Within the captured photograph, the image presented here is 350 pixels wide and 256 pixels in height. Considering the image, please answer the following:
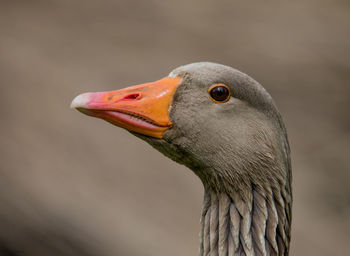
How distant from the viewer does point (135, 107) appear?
2820mm

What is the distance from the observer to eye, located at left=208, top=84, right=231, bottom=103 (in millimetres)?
2922

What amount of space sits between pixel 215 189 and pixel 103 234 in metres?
4.04

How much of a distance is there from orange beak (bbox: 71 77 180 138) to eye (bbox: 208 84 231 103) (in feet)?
0.73

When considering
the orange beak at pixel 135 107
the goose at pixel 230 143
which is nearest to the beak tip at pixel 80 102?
the orange beak at pixel 135 107

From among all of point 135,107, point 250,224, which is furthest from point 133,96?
point 250,224

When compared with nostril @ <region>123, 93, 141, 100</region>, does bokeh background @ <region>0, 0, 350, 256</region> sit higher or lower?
higher

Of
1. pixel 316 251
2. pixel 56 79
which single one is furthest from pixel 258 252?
pixel 56 79

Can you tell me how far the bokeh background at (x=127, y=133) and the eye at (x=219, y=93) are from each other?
3.53 meters

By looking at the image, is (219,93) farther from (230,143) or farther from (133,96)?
(133,96)

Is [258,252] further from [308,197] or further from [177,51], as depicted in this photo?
[177,51]

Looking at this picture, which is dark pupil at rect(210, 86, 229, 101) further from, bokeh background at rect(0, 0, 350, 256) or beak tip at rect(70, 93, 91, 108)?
bokeh background at rect(0, 0, 350, 256)

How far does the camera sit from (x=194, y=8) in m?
9.33

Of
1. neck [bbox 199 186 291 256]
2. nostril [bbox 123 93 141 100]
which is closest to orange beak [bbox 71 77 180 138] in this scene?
nostril [bbox 123 93 141 100]

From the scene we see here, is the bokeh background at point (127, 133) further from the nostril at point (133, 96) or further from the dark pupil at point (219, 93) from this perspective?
the dark pupil at point (219, 93)
